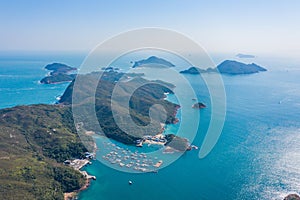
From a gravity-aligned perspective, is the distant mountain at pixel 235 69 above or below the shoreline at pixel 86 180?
above

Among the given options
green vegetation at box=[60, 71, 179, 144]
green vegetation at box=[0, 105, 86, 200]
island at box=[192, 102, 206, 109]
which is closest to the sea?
island at box=[192, 102, 206, 109]

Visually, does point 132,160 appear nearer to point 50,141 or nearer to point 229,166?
point 229,166

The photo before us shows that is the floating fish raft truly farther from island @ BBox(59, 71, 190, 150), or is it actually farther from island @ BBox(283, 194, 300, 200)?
island @ BBox(283, 194, 300, 200)

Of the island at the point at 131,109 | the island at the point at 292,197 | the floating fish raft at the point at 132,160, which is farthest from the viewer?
the island at the point at 131,109

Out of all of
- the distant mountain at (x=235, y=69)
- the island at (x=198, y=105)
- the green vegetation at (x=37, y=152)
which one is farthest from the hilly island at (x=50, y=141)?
the distant mountain at (x=235, y=69)

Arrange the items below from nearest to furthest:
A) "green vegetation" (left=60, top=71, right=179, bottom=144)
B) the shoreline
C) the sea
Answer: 1. the shoreline
2. the sea
3. "green vegetation" (left=60, top=71, right=179, bottom=144)

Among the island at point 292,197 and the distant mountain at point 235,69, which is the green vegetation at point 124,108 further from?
the distant mountain at point 235,69

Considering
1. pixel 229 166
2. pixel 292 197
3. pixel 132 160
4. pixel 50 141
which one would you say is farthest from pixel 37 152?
pixel 292 197

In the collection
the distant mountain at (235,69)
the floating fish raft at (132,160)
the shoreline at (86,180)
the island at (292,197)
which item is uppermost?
the distant mountain at (235,69)
